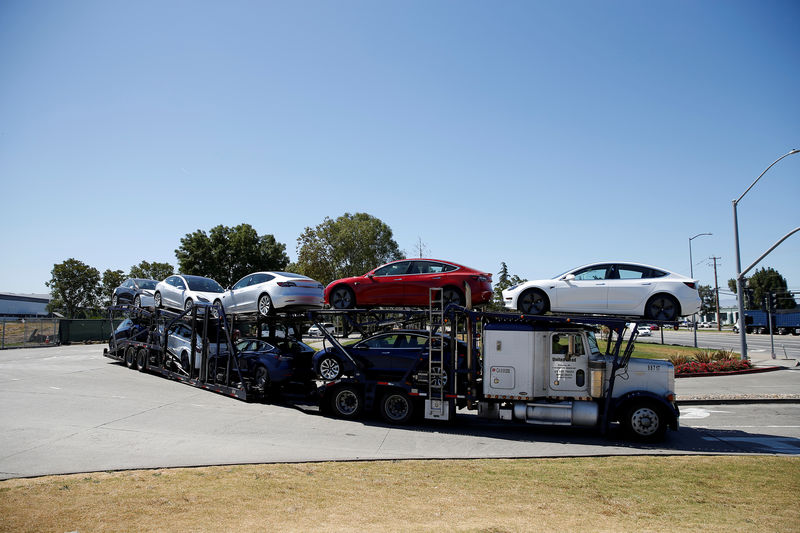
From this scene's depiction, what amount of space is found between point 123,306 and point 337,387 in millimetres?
11494

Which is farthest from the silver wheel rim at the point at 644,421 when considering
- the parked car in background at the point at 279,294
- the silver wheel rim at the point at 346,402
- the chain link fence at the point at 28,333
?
the chain link fence at the point at 28,333

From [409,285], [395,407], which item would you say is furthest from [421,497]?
[409,285]

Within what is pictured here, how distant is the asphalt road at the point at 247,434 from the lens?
8.90m

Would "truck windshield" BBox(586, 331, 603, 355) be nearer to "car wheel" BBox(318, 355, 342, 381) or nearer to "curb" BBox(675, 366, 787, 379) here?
"car wheel" BBox(318, 355, 342, 381)

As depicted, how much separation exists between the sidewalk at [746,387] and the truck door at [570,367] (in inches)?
227

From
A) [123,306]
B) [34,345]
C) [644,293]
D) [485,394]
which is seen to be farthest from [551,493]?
[34,345]

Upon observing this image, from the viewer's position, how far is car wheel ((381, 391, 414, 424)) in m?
12.1

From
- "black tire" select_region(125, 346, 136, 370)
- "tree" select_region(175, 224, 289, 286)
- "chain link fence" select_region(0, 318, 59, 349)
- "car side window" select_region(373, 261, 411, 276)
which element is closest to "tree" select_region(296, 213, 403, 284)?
"tree" select_region(175, 224, 289, 286)

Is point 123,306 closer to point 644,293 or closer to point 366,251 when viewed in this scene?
point 644,293

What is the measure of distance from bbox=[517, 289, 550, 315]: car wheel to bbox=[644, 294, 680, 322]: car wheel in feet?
6.74

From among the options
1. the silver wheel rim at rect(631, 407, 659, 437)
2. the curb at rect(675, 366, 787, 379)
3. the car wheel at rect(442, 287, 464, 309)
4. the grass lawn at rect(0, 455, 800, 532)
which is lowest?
the grass lawn at rect(0, 455, 800, 532)

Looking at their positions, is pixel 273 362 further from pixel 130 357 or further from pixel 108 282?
pixel 108 282

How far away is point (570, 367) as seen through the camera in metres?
11.1

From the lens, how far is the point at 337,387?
12656mm
